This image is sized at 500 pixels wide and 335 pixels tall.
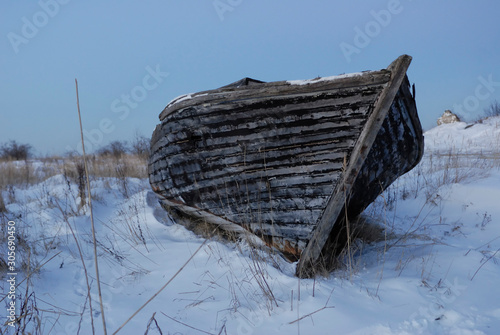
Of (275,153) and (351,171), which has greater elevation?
(275,153)

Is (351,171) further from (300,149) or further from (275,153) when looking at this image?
(275,153)

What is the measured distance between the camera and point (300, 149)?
2.74 meters

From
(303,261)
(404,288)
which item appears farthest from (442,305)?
(303,261)

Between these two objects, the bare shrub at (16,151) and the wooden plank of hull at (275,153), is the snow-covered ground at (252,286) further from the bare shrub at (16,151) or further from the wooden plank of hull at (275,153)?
the bare shrub at (16,151)

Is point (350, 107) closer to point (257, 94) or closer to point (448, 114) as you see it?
point (257, 94)

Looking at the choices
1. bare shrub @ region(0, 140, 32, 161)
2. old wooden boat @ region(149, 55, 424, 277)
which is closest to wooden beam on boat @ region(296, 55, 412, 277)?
old wooden boat @ region(149, 55, 424, 277)

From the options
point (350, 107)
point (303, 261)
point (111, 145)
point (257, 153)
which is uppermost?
point (111, 145)

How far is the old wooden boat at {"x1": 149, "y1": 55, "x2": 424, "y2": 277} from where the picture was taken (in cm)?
257

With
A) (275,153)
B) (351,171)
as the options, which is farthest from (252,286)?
(351,171)

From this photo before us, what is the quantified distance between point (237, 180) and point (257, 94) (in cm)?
83

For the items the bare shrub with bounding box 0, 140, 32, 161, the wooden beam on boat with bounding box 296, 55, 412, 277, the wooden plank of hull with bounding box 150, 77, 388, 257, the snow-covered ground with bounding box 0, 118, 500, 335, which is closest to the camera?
the snow-covered ground with bounding box 0, 118, 500, 335

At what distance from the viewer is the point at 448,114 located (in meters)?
22.2

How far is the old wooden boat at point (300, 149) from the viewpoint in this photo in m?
2.57

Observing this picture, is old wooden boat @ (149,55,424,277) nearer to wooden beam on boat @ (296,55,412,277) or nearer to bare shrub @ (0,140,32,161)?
wooden beam on boat @ (296,55,412,277)
